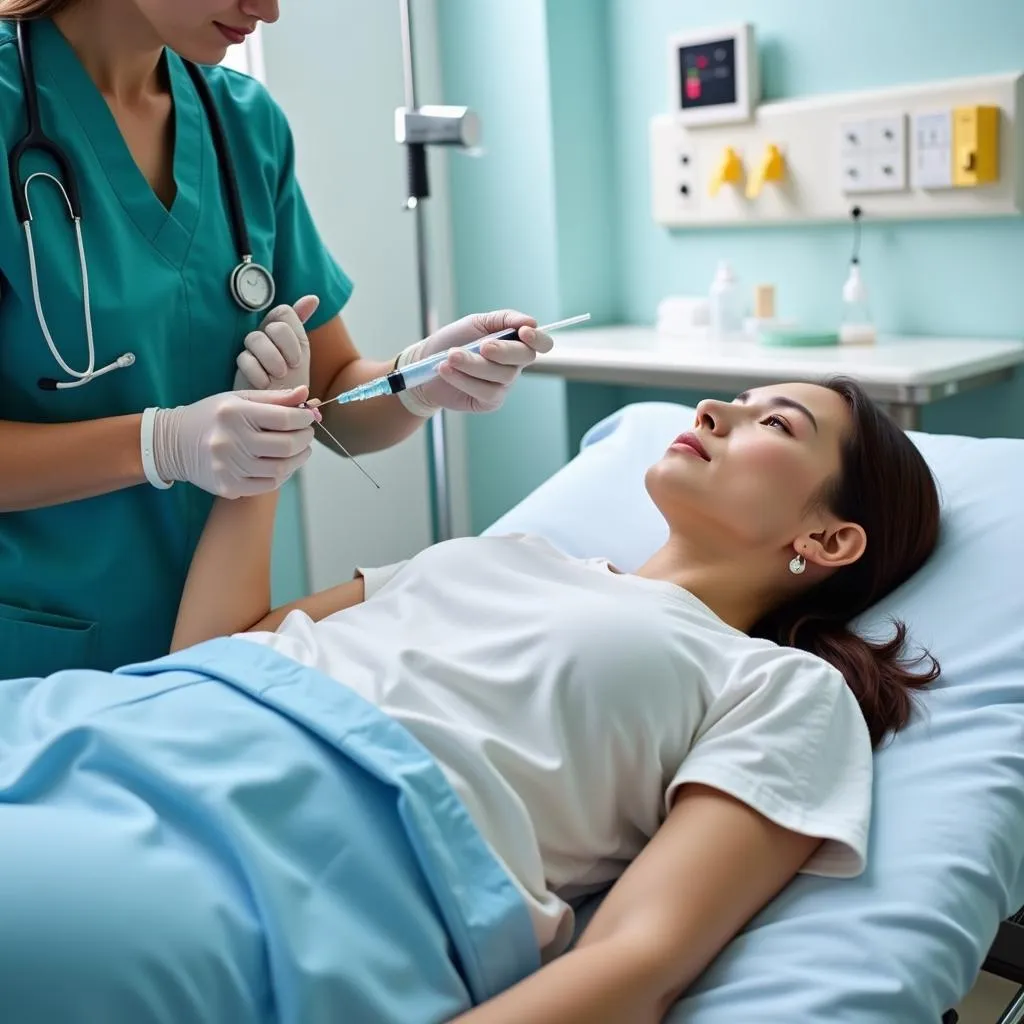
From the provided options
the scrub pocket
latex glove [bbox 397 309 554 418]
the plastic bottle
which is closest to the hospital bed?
latex glove [bbox 397 309 554 418]

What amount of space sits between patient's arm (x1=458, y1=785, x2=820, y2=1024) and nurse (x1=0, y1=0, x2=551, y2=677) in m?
0.57

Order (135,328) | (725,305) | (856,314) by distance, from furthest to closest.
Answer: (725,305), (856,314), (135,328)

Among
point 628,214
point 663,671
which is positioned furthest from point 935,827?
point 628,214

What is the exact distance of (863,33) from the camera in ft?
8.09

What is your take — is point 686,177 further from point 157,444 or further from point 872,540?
point 157,444

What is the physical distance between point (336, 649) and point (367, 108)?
1933 mm

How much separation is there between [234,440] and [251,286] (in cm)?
27

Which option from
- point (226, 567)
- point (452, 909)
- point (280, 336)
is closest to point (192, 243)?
point (280, 336)

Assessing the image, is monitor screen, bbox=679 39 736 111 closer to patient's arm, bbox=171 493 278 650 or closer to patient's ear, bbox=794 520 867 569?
patient's ear, bbox=794 520 867 569

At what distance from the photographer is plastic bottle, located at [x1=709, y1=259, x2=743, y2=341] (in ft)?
8.63

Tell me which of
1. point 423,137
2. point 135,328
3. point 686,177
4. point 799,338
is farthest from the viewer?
point 686,177

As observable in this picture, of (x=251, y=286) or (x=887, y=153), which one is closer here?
(x=251, y=286)

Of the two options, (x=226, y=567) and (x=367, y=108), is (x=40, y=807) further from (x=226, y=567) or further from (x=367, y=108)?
(x=367, y=108)

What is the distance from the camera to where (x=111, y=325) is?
1438mm
